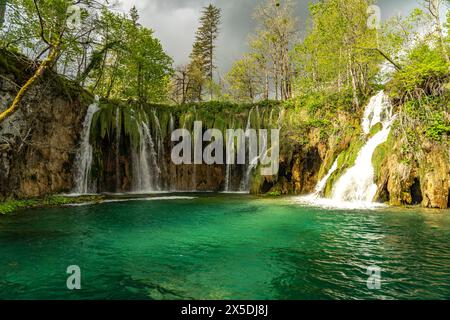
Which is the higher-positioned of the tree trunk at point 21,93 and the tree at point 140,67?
the tree at point 140,67

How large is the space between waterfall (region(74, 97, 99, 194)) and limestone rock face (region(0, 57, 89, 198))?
34 centimetres

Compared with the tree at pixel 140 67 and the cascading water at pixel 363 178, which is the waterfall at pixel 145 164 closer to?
the tree at pixel 140 67

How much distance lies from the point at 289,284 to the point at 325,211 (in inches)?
292

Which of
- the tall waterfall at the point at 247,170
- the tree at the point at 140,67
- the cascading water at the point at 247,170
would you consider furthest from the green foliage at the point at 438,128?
the tree at the point at 140,67

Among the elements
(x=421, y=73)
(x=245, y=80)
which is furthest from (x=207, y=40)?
(x=421, y=73)

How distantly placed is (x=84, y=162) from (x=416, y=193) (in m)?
19.0

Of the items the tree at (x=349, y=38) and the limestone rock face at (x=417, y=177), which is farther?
the tree at (x=349, y=38)

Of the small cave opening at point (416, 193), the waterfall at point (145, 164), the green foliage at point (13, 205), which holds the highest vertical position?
the waterfall at point (145, 164)

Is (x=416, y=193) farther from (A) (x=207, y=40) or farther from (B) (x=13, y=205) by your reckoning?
(A) (x=207, y=40)

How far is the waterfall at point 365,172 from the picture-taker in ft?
45.8

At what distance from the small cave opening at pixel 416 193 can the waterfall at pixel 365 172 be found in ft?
4.86

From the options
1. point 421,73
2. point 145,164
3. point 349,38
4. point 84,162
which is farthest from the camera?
point 145,164

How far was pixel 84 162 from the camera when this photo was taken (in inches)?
814
